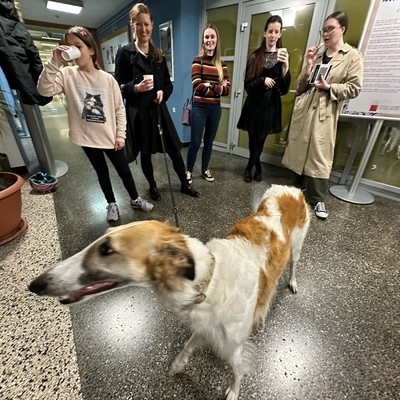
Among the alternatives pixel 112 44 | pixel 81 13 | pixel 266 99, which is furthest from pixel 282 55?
pixel 81 13

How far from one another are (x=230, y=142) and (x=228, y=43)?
1.67 m

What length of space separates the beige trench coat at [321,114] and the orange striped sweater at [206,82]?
2.87ft

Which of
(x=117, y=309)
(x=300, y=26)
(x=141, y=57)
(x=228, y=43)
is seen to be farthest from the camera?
(x=228, y=43)

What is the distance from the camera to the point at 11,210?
1716 millimetres

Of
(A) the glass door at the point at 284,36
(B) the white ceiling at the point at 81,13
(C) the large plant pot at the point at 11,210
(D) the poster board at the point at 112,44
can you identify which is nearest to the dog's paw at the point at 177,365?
(C) the large plant pot at the point at 11,210

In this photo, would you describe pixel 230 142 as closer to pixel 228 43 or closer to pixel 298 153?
pixel 228 43

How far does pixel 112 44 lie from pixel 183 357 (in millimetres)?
8849

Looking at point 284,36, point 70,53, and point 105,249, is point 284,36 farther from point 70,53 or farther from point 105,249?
point 105,249

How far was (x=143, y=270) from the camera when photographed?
0.72m

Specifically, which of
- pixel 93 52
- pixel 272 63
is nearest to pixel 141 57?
pixel 93 52

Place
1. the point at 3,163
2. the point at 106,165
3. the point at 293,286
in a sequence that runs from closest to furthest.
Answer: the point at 293,286
the point at 106,165
the point at 3,163

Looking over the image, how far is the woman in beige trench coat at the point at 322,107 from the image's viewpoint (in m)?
1.95

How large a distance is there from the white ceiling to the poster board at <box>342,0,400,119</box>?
575 centimetres

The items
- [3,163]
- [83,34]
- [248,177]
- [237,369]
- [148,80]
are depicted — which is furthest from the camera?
[248,177]
